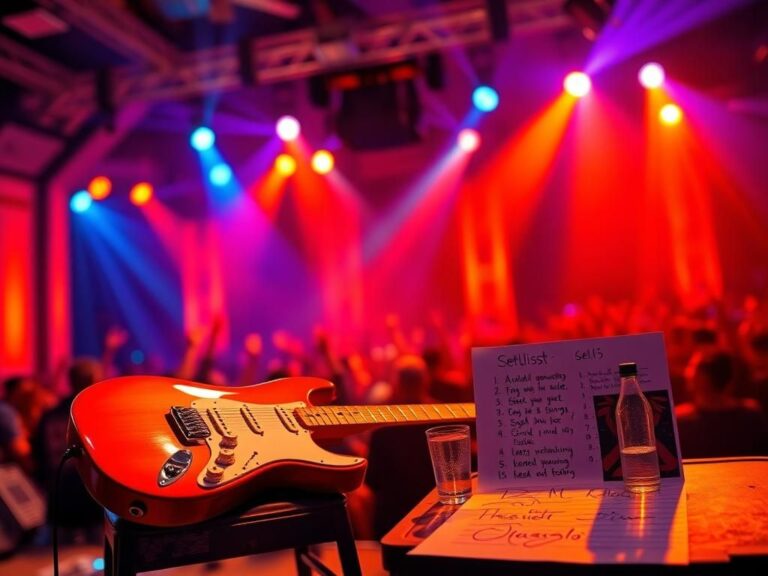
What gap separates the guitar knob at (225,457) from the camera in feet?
3.63

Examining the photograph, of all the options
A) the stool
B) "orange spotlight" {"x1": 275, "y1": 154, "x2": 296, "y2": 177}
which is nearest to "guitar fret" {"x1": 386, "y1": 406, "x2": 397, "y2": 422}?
the stool

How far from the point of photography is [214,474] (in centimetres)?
107

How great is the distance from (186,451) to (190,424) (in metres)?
0.08

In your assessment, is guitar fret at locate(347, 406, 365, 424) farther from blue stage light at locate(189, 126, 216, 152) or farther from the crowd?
blue stage light at locate(189, 126, 216, 152)

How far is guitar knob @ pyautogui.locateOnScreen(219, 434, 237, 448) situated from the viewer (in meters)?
1.15

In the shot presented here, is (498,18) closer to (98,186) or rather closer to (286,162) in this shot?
(286,162)

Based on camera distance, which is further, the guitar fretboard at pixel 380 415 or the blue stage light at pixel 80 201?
the blue stage light at pixel 80 201

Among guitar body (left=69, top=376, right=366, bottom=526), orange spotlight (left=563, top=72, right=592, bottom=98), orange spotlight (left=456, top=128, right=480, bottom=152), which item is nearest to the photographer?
guitar body (left=69, top=376, right=366, bottom=526)

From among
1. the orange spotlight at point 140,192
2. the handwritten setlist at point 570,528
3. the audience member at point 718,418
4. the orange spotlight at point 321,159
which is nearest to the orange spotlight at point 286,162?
the orange spotlight at point 321,159

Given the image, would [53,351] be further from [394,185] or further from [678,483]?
[678,483]

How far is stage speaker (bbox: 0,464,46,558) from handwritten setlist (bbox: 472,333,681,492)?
2367mm

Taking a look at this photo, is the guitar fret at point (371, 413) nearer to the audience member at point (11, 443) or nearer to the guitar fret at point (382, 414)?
the guitar fret at point (382, 414)

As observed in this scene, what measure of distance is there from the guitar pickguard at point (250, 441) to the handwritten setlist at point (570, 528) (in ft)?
0.87

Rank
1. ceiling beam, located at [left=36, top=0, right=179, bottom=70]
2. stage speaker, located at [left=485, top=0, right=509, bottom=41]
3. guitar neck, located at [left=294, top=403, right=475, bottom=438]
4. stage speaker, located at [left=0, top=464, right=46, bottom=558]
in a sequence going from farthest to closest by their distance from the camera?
ceiling beam, located at [left=36, top=0, right=179, bottom=70], stage speaker, located at [left=485, top=0, right=509, bottom=41], stage speaker, located at [left=0, top=464, right=46, bottom=558], guitar neck, located at [left=294, top=403, right=475, bottom=438]
